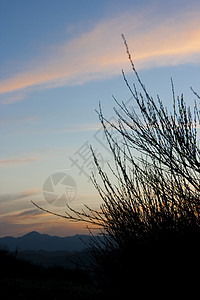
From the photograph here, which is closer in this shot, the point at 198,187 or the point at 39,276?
the point at 198,187

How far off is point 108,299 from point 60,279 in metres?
7.00

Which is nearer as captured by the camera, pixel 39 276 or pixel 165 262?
pixel 165 262

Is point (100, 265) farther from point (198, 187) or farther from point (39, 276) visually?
point (39, 276)

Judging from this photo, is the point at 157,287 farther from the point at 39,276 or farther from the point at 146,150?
the point at 39,276

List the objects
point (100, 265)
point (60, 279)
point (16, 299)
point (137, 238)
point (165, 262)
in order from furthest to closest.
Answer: point (60, 279)
point (16, 299)
point (100, 265)
point (137, 238)
point (165, 262)

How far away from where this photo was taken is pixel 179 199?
477cm

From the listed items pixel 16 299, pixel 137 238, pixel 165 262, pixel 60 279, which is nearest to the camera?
pixel 165 262

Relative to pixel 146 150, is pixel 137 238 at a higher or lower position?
lower

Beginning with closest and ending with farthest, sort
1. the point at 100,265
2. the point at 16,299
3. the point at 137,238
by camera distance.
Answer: the point at 137,238 → the point at 100,265 → the point at 16,299

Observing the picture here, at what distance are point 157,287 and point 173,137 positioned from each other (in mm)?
2014

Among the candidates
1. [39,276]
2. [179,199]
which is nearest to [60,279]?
[39,276]

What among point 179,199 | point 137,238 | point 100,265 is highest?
point 179,199

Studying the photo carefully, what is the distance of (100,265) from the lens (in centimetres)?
571

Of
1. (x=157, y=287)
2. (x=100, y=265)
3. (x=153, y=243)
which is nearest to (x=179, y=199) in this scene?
(x=153, y=243)
